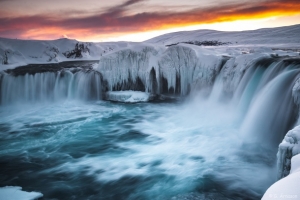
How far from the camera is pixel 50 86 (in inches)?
479

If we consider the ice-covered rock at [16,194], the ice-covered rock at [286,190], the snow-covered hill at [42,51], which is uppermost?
the snow-covered hill at [42,51]

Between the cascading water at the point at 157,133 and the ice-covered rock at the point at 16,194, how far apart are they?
0.20 metres

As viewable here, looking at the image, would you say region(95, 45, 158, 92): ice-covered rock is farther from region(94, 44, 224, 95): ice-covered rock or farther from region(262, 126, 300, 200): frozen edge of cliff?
region(262, 126, 300, 200): frozen edge of cliff

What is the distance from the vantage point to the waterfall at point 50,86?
11797 millimetres

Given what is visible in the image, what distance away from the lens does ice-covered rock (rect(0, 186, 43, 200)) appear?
4152 millimetres

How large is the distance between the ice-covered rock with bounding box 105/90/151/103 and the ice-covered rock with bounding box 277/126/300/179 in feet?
29.3

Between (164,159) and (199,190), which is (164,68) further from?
(199,190)

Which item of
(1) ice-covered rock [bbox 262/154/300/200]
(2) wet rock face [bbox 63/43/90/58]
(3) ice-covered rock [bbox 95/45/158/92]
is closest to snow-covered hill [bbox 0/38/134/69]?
(2) wet rock face [bbox 63/43/90/58]

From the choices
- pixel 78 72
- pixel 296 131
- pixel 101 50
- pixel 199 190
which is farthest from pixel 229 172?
pixel 101 50

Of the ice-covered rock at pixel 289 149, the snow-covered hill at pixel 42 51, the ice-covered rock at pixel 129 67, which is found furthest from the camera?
the snow-covered hill at pixel 42 51

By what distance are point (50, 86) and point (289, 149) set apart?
12029mm

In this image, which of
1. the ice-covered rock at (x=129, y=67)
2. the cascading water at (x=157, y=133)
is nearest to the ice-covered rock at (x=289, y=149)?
the cascading water at (x=157, y=133)

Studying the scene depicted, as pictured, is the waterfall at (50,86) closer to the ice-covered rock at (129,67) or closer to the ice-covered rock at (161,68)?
the ice-covered rock at (129,67)

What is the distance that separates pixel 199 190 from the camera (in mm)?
4219
